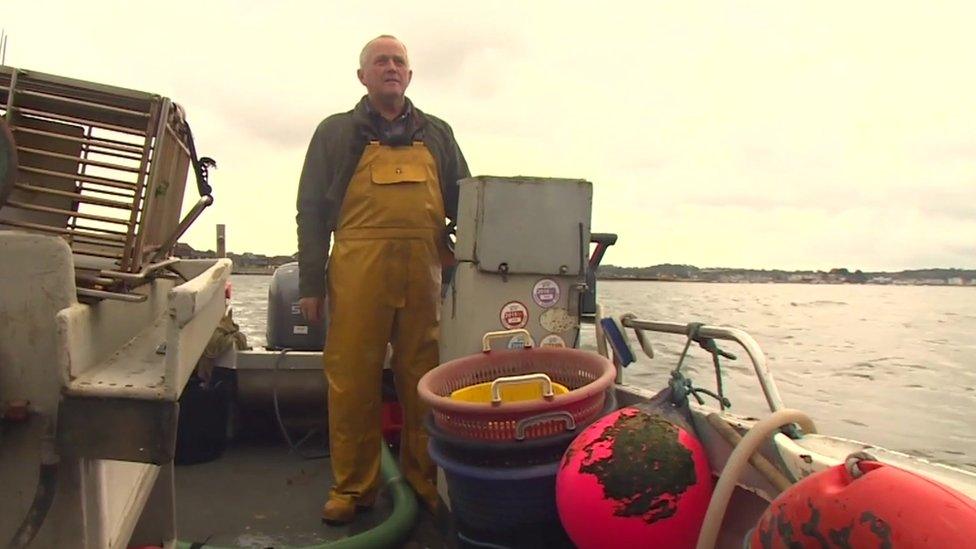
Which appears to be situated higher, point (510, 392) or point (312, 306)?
point (312, 306)

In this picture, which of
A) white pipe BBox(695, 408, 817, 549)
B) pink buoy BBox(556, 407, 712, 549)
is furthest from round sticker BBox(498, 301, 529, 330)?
white pipe BBox(695, 408, 817, 549)

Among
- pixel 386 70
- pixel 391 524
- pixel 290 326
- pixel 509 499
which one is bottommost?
pixel 391 524

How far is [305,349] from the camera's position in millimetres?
4480

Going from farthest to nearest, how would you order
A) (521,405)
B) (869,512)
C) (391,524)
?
(391,524) → (521,405) → (869,512)

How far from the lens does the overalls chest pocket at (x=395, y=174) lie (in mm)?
3039

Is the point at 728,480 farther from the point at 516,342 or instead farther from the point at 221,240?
the point at 221,240

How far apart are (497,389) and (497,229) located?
36.5 inches

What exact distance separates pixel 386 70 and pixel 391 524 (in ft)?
6.17

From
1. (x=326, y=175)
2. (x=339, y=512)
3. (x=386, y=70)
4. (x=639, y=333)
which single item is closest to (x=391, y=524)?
(x=339, y=512)

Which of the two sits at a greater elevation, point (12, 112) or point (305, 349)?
point (12, 112)

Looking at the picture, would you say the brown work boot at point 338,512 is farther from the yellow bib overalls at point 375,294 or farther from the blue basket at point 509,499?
the blue basket at point 509,499

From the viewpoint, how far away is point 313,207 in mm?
3139

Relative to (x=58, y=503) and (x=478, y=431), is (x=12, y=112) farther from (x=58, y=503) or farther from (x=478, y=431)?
(x=478, y=431)

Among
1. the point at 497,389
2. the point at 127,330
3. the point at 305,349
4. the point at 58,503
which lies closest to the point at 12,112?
the point at 127,330
